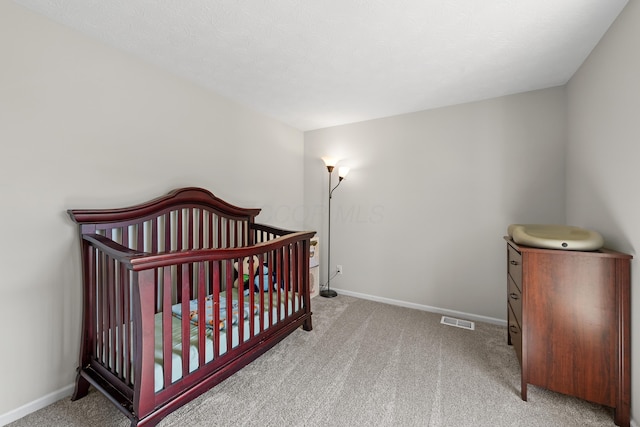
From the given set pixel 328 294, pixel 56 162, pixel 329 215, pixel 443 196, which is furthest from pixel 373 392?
pixel 56 162

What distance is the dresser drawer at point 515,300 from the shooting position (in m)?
1.69

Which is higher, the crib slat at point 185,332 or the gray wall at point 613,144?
the gray wall at point 613,144

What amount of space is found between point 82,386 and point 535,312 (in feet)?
8.97

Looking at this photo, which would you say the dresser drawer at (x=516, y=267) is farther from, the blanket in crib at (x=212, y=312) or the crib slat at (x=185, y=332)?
the crib slat at (x=185, y=332)

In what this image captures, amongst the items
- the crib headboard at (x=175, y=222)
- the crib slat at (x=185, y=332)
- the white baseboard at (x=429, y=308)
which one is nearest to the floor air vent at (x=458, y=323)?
the white baseboard at (x=429, y=308)

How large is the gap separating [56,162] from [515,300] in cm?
307

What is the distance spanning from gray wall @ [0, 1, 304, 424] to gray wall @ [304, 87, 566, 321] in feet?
6.82

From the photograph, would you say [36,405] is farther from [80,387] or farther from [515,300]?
[515,300]

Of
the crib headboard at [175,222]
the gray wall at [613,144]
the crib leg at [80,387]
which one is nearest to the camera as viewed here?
the gray wall at [613,144]

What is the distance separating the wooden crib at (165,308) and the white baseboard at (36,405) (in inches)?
4.1

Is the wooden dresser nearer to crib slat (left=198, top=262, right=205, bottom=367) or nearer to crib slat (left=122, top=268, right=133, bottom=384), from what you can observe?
crib slat (left=198, top=262, right=205, bottom=367)

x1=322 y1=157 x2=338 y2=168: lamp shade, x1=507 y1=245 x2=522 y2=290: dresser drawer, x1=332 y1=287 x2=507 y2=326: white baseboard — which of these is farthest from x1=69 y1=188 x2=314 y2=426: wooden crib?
x1=507 y1=245 x2=522 y2=290: dresser drawer

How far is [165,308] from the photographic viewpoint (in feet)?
4.31

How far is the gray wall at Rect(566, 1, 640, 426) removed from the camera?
1.35 m
